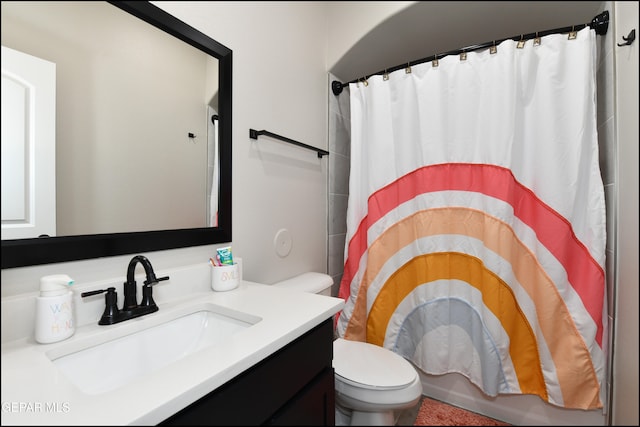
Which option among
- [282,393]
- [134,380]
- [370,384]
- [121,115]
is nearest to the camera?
[134,380]

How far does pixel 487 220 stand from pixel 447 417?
92cm

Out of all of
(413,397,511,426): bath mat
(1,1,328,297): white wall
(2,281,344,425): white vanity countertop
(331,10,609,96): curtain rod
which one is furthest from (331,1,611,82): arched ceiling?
(413,397,511,426): bath mat

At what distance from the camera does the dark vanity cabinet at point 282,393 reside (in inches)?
18.4

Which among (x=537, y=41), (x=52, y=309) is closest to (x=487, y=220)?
(x=537, y=41)

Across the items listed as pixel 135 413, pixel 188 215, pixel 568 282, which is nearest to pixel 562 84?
pixel 568 282

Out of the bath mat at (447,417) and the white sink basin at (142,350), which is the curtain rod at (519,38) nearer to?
the white sink basin at (142,350)

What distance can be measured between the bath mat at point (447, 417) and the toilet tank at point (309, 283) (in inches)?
27.8

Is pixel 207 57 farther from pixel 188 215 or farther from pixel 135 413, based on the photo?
pixel 135 413

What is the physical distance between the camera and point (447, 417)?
1.31 meters

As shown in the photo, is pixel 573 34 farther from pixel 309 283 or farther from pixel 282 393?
pixel 282 393

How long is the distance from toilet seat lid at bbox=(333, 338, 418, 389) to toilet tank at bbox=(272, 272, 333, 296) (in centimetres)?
25

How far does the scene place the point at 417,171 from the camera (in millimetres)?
1346

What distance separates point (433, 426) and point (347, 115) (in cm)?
165

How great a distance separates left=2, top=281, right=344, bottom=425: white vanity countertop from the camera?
1.17 ft
